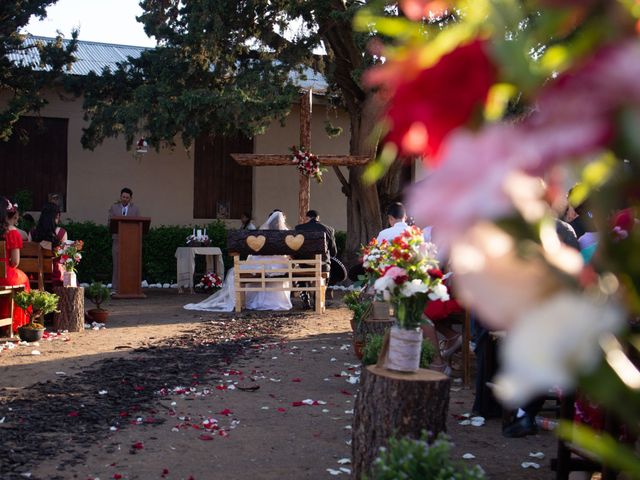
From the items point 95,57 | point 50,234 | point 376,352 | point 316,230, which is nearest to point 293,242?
point 316,230

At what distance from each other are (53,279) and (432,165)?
10.7 metres

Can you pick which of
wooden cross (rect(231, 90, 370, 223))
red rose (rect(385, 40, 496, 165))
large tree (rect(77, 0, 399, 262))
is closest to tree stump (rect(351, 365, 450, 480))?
red rose (rect(385, 40, 496, 165))

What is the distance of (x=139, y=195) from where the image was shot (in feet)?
64.2

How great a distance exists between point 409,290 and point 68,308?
669 centimetres

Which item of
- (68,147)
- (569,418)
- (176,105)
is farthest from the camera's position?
(68,147)

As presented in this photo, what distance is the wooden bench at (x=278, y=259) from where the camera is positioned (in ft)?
43.1

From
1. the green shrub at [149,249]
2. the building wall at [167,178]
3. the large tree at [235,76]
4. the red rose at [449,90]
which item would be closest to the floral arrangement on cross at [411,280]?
the red rose at [449,90]

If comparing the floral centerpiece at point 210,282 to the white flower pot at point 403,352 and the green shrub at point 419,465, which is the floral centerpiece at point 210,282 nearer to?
the white flower pot at point 403,352

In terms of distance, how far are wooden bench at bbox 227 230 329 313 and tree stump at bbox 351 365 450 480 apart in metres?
8.77

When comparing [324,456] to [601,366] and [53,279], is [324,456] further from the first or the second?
[53,279]

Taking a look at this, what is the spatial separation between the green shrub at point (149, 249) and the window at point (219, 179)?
5.05 ft

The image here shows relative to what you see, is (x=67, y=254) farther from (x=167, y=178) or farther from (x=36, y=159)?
(x=167, y=178)

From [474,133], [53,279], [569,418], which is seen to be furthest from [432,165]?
[53,279]

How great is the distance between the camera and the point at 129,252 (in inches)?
590
